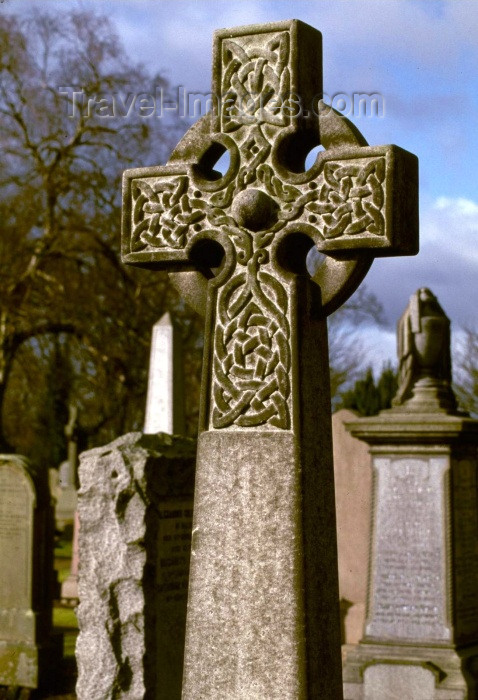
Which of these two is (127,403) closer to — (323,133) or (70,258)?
(70,258)

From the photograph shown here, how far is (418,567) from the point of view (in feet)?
29.0

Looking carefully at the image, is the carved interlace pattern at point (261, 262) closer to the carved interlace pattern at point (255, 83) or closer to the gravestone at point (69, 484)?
the carved interlace pattern at point (255, 83)

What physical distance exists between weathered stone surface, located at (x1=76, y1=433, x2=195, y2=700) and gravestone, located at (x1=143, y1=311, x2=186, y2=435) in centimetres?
465

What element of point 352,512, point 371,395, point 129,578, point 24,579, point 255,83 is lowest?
point 24,579

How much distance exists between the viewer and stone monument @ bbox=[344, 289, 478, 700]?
8648mm

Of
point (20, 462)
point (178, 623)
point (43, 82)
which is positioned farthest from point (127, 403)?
point (178, 623)

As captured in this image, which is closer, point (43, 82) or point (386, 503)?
point (386, 503)

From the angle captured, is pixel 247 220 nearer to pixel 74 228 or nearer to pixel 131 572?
pixel 131 572

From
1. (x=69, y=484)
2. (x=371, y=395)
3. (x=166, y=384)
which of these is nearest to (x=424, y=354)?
(x=166, y=384)

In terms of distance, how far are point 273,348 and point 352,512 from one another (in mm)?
6936

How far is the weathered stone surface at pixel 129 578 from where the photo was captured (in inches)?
242

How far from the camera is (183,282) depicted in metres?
4.48

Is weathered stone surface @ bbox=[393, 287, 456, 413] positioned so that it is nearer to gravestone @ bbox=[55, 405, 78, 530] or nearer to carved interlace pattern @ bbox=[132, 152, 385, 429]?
carved interlace pattern @ bbox=[132, 152, 385, 429]

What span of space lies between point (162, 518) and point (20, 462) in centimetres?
374
